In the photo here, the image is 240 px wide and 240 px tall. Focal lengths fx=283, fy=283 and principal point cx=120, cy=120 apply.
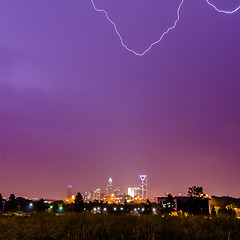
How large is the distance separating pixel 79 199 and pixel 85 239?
53.5 meters

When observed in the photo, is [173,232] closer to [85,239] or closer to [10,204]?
[85,239]

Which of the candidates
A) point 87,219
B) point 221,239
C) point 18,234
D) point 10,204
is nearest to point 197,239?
point 221,239

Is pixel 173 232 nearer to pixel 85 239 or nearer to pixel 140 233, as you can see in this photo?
pixel 140 233

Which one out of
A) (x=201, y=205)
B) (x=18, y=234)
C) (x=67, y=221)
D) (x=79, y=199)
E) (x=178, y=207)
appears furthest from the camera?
(x=178, y=207)

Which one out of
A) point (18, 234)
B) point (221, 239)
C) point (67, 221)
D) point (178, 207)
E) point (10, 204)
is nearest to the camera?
point (221, 239)

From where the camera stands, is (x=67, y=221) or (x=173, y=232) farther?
(x=67, y=221)

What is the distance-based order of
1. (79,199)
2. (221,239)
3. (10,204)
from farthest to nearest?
(10,204), (79,199), (221,239)

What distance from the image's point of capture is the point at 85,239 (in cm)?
532

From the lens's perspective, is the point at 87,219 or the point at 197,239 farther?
the point at 87,219

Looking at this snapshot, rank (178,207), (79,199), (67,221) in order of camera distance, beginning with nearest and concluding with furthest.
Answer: (67,221)
(79,199)
(178,207)

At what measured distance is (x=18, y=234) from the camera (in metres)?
6.27

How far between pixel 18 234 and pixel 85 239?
1882mm

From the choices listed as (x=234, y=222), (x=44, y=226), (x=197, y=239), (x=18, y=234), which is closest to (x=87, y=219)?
(x=44, y=226)

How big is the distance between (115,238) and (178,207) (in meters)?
69.2
